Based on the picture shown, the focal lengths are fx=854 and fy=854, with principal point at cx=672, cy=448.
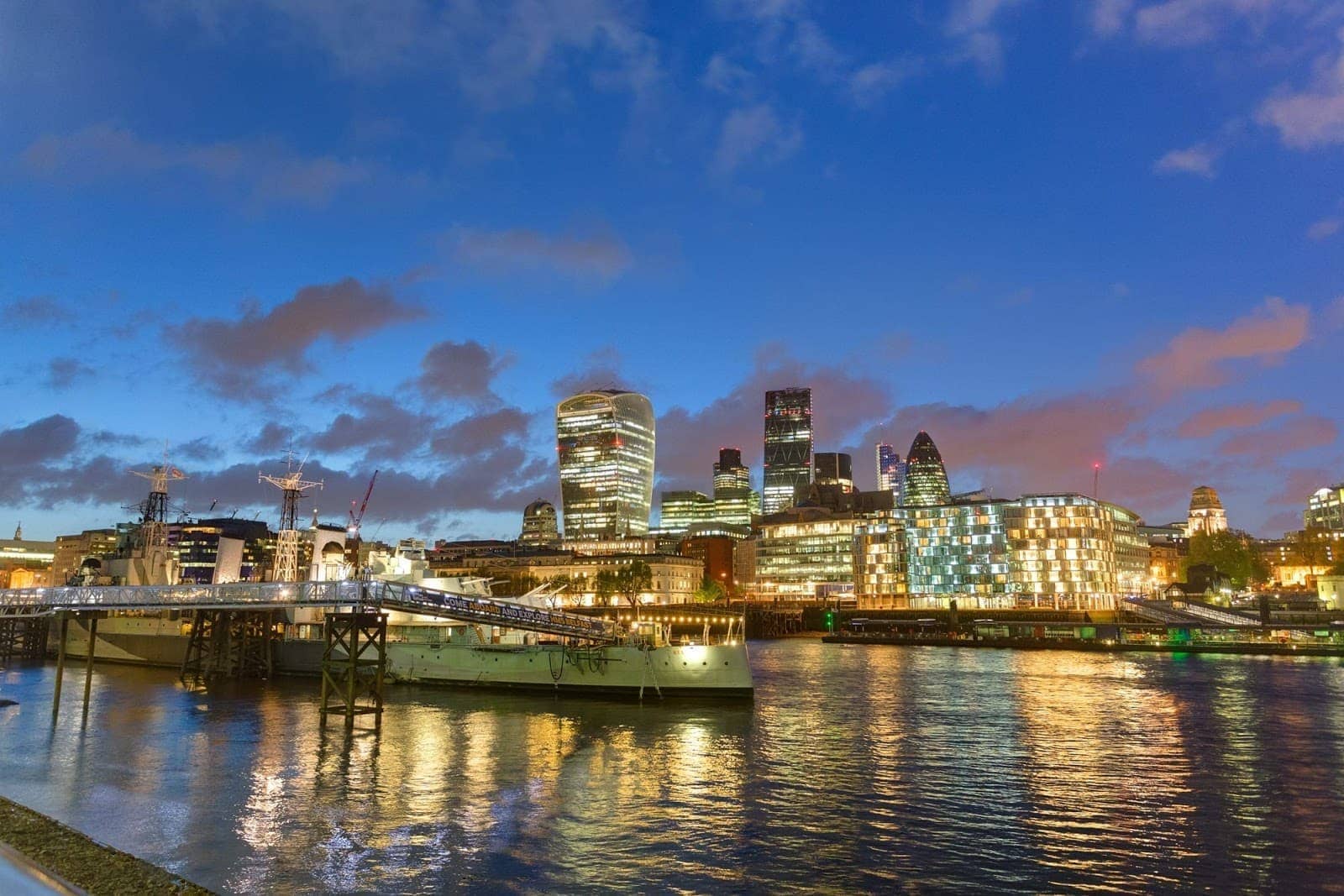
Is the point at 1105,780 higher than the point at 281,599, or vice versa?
the point at 281,599

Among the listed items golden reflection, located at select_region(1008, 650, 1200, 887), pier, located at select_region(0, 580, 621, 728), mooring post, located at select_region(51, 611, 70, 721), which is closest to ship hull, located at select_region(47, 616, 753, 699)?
pier, located at select_region(0, 580, 621, 728)

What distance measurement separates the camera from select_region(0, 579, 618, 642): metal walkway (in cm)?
5525

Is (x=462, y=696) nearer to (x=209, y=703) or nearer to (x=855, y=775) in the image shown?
(x=209, y=703)

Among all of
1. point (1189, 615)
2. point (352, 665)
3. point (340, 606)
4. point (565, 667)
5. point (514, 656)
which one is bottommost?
point (565, 667)

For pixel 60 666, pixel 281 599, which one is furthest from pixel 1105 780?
pixel 60 666

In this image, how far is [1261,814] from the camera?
31141 millimetres

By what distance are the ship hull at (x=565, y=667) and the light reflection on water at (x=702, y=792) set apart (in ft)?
8.97

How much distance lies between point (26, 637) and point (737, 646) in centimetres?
9733

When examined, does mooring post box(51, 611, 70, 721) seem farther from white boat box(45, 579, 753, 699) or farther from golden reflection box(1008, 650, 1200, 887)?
golden reflection box(1008, 650, 1200, 887)

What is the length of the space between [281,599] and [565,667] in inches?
885

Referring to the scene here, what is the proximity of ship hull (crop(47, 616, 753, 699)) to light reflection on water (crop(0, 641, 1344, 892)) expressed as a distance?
273 centimetres

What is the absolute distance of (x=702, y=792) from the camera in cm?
3469

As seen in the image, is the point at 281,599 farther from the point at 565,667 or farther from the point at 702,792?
the point at 702,792

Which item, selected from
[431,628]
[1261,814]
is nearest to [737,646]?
[431,628]
